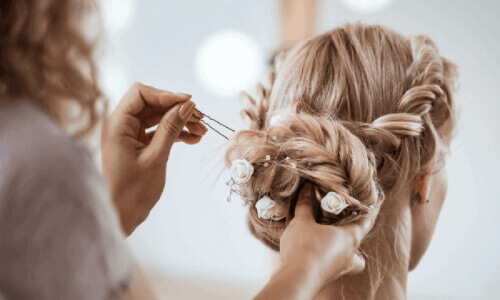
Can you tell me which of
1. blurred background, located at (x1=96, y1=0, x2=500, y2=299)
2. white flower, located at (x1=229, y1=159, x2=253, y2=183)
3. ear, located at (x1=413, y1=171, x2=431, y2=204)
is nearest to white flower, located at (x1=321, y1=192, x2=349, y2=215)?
white flower, located at (x1=229, y1=159, x2=253, y2=183)

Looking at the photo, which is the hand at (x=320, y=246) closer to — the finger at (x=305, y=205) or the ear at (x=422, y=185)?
the finger at (x=305, y=205)

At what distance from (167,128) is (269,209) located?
23 cm

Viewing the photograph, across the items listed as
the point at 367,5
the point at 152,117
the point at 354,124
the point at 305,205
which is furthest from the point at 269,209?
the point at 367,5

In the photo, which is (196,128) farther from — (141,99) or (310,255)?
(310,255)

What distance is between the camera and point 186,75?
2512 millimetres

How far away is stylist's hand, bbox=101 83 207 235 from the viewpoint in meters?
0.86

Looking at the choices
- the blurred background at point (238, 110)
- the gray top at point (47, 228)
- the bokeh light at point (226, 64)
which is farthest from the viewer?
the bokeh light at point (226, 64)

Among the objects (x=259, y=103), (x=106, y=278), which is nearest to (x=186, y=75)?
(x=259, y=103)

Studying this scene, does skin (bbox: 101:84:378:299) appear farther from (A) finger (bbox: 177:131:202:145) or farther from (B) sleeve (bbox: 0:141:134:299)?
(B) sleeve (bbox: 0:141:134:299)

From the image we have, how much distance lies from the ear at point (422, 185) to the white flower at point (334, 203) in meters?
0.25

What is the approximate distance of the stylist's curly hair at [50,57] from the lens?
0.60 metres

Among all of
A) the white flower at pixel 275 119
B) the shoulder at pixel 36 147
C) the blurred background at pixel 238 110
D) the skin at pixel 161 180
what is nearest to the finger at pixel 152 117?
the skin at pixel 161 180

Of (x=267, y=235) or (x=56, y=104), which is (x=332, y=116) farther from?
(x=56, y=104)

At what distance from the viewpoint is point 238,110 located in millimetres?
2504
